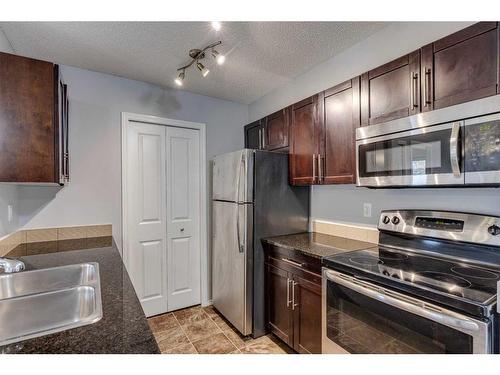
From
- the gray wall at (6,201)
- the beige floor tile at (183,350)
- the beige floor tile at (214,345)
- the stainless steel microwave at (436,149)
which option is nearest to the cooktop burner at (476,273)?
the stainless steel microwave at (436,149)

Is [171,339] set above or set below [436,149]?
below

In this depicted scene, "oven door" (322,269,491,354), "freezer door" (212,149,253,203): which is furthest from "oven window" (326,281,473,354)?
"freezer door" (212,149,253,203)

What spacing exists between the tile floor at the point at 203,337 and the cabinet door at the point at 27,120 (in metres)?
1.70

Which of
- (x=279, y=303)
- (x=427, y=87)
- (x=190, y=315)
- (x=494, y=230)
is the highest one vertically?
(x=427, y=87)

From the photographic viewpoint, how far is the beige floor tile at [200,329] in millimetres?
2379

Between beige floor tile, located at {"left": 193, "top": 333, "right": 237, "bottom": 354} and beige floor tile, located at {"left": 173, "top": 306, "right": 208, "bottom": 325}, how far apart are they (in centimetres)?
41

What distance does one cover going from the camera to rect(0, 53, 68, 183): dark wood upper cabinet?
1.28m

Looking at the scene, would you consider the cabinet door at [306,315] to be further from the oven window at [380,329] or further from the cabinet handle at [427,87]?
the cabinet handle at [427,87]

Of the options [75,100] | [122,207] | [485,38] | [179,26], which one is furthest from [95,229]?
[485,38]

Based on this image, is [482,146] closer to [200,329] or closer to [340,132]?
[340,132]

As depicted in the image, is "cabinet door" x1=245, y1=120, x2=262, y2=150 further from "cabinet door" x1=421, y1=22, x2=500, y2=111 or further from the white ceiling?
"cabinet door" x1=421, y1=22, x2=500, y2=111

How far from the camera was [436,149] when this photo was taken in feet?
4.48

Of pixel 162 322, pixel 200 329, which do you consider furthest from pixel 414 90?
pixel 162 322

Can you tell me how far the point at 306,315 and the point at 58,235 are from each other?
221 centimetres
